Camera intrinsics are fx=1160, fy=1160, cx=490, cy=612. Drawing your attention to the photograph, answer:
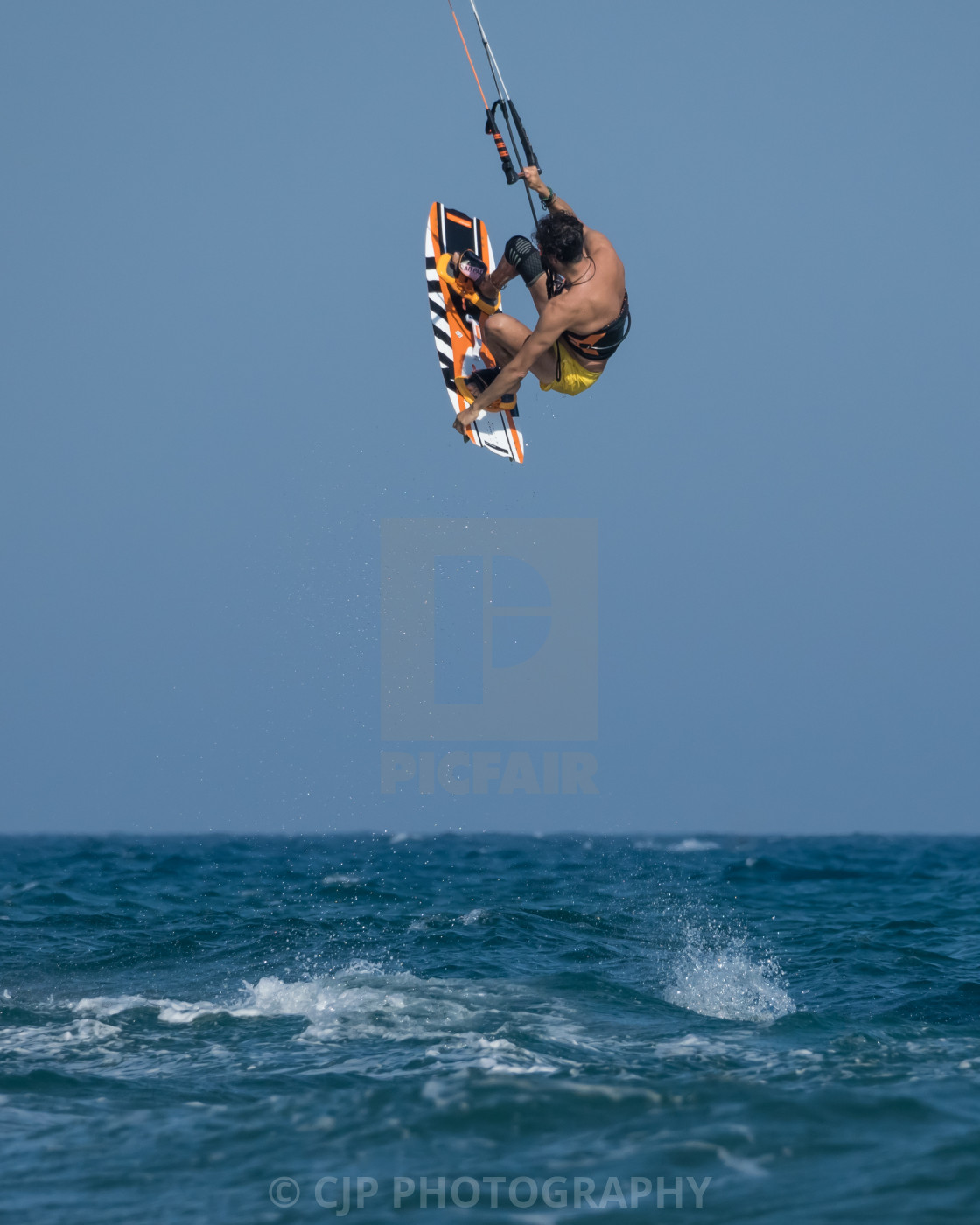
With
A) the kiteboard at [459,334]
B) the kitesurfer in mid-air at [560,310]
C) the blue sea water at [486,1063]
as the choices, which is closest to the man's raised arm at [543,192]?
the kitesurfer in mid-air at [560,310]

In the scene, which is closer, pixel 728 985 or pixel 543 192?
pixel 543 192

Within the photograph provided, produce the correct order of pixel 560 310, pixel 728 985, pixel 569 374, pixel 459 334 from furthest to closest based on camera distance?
1. pixel 728 985
2. pixel 459 334
3. pixel 569 374
4. pixel 560 310

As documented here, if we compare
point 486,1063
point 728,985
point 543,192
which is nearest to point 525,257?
point 543,192

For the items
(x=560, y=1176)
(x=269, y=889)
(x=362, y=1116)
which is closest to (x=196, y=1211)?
(x=362, y=1116)

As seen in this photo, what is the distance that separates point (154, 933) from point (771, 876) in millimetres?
14775

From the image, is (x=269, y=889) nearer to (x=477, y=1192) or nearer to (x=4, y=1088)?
(x=4, y=1088)

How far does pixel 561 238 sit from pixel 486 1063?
607 cm

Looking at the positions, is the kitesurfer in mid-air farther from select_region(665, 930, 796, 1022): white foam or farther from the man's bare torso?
select_region(665, 930, 796, 1022): white foam

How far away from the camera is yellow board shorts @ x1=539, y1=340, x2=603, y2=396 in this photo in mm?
9766

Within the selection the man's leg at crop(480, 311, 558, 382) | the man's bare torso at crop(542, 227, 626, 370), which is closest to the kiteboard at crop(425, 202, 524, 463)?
the man's leg at crop(480, 311, 558, 382)

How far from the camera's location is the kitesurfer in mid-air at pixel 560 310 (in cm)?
898

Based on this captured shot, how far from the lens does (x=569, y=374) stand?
997 cm

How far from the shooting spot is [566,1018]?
997 cm

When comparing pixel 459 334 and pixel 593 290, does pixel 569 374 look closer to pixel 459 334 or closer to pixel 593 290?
pixel 593 290
